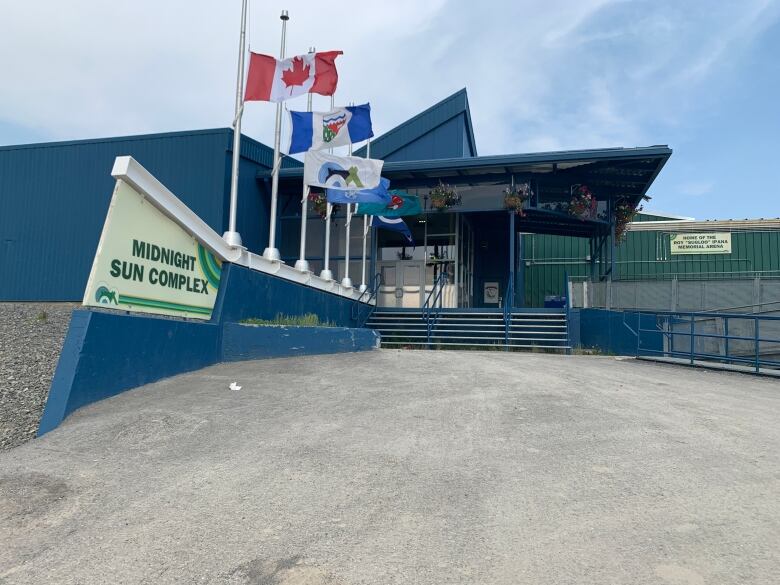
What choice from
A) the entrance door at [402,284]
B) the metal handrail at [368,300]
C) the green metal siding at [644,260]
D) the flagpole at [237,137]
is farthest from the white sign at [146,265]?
the green metal siding at [644,260]

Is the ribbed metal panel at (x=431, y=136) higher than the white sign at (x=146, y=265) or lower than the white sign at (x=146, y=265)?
higher

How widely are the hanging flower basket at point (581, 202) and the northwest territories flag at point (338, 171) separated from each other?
21.7 feet

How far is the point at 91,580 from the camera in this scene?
2.79 metres

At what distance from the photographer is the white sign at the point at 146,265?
6.25 m

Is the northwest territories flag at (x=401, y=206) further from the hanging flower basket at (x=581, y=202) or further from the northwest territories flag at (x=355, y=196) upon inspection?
the hanging flower basket at (x=581, y=202)

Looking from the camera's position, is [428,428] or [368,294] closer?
[428,428]

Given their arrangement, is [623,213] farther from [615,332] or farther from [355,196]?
[355,196]

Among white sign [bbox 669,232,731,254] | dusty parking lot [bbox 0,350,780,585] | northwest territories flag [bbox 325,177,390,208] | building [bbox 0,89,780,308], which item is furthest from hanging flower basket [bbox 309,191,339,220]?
white sign [bbox 669,232,731,254]

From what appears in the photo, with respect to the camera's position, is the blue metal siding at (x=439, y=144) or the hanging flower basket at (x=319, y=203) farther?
the blue metal siding at (x=439, y=144)

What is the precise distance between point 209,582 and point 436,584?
112 centimetres

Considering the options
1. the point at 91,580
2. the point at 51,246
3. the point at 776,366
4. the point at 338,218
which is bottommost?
the point at 91,580

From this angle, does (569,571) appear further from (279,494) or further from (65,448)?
(65,448)

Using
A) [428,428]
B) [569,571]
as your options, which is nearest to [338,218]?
[428,428]

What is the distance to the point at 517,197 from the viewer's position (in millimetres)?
16484
